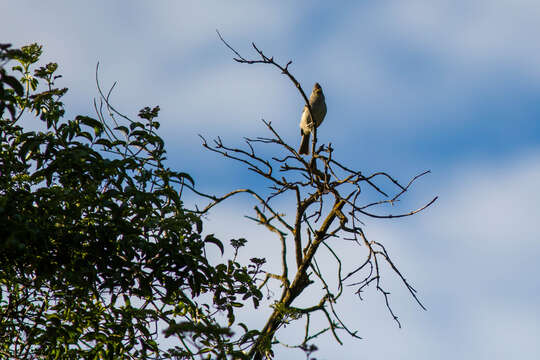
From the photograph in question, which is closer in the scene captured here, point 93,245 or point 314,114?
point 93,245

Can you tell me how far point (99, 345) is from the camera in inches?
151

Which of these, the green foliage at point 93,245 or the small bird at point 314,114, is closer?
the green foliage at point 93,245

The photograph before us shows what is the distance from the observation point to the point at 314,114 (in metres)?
8.55

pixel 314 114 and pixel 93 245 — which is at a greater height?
pixel 314 114

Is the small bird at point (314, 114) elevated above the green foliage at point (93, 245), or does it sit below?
above

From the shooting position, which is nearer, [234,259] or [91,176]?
[91,176]

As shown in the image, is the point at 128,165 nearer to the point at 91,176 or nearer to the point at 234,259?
the point at 91,176

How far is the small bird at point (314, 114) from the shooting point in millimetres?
8680

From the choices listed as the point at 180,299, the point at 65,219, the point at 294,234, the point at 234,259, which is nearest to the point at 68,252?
the point at 65,219

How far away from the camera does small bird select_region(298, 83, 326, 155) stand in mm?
8680

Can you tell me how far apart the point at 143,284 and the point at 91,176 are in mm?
652

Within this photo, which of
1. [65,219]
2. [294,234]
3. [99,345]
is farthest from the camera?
[294,234]

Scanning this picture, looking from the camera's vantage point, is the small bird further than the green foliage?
Yes

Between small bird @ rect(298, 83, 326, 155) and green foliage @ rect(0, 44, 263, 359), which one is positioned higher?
small bird @ rect(298, 83, 326, 155)
